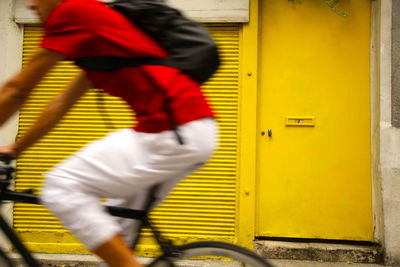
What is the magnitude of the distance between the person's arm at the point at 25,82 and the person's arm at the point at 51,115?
114 mm

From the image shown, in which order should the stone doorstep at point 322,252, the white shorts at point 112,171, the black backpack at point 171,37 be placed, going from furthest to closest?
1. the stone doorstep at point 322,252
2. the black backpack at point 171,37
3. the white shorts at point 112,171

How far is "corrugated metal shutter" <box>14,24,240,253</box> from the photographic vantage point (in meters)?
5.95

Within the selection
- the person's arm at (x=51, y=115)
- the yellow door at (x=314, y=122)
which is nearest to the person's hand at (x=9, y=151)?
the person's arm at (x=51, y=115)

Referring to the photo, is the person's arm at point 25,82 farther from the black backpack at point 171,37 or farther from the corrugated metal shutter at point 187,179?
the corrugated metal shutter at point 187,179

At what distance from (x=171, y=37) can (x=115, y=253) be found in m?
0.91

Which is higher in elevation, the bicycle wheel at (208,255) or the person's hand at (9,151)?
the person's hand at (9,151)

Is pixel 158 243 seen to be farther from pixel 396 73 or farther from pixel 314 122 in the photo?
pixel 396 73

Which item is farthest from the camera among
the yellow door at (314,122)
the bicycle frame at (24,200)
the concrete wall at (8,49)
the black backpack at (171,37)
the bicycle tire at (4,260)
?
the concrete wall at (8,49)

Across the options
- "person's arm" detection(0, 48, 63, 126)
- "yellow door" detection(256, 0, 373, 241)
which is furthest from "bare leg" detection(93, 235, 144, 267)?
"yellow door" detection(256, 0, 373, 241)

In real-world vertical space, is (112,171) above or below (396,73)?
below

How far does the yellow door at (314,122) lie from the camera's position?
588cm

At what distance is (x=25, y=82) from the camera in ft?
6.38

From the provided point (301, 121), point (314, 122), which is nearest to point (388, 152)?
point (314, 122)

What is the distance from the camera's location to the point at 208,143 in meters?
2.01
